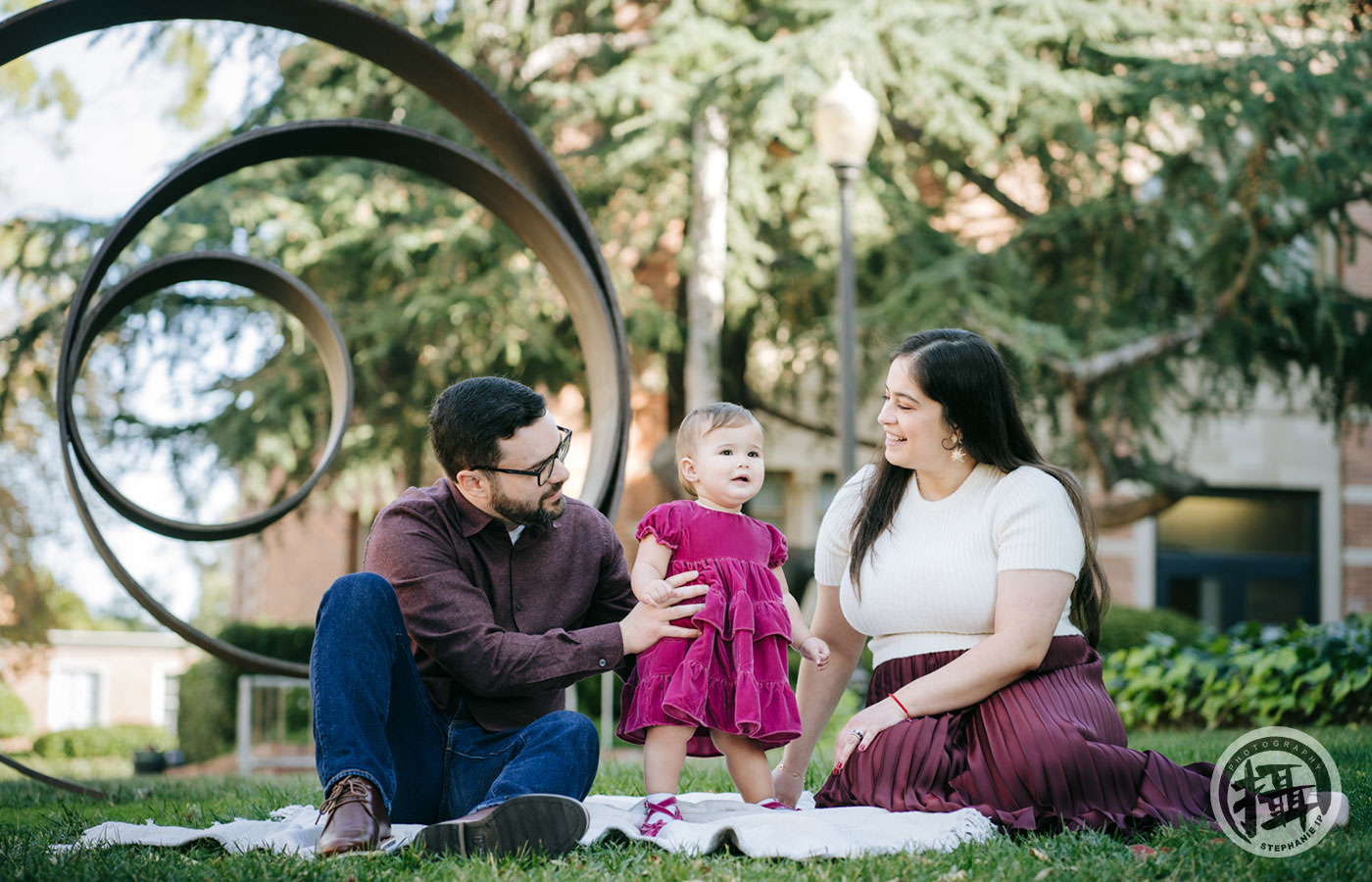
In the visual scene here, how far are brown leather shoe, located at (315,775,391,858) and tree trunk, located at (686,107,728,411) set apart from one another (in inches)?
337

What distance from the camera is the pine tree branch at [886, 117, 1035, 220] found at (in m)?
11.5

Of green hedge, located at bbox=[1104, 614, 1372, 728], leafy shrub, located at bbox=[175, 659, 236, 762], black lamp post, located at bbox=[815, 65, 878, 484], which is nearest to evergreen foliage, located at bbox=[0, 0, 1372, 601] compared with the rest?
black lamp post, located at bbox=[815, 65, 878, 484]

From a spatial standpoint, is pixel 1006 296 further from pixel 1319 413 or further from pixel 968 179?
pixel 1319 413

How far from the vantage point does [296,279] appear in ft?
16.0

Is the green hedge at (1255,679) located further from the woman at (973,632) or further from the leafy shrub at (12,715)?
the leafy shrub at (12,715)

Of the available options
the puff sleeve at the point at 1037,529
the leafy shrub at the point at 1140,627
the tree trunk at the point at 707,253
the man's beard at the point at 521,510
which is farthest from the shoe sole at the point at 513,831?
the leafy shrub at the point at 1140,627

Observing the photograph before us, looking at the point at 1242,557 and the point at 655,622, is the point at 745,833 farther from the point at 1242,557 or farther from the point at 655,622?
the point at 1242,557

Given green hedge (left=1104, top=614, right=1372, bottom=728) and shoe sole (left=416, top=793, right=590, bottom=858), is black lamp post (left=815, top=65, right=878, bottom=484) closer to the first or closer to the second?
green hedge (left=1104, top=614, right=1372, bottom=728)

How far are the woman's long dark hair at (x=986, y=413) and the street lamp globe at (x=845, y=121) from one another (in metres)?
4.88

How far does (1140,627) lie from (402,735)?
1067cm

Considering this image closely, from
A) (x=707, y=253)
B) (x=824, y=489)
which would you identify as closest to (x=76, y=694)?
(x=824, y=489)

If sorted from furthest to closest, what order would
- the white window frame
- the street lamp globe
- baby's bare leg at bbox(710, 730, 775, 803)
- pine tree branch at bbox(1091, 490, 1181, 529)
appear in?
the white window frame → pine tree branch at bbox(1091, 490, 1181, 529) → the street lamp globe → baby's bare leg at bbox(710, 730, 775, 803)

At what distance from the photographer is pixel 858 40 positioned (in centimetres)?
973

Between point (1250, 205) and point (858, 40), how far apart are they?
3445 millimetres
